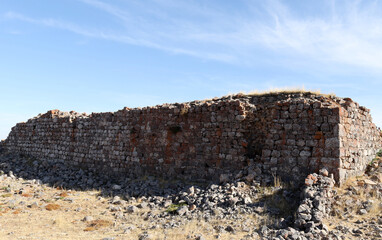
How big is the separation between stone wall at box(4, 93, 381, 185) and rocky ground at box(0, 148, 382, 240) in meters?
0.54

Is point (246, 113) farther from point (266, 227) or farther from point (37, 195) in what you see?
point (37, 195)

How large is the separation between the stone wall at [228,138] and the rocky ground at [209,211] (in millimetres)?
540

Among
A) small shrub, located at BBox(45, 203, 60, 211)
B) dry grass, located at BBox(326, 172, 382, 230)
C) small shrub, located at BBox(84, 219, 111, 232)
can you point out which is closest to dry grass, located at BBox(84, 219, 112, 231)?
small shrub, located at BBox(84, 219, 111, 232)

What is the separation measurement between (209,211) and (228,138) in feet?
9.54

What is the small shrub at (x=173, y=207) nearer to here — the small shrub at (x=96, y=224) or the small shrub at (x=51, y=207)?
the small shrub at (x=96, y=224)

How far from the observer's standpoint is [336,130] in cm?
813

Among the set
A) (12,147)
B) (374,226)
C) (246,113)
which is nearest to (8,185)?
(12,147)

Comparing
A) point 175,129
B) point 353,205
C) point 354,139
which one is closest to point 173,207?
point 175,129

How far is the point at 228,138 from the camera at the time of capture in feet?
32.8

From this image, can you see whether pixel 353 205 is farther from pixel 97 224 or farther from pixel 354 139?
pixel 97 224

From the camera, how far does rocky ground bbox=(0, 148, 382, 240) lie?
653 centimetres

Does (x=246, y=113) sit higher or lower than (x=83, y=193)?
higher

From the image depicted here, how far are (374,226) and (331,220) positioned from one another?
82cm

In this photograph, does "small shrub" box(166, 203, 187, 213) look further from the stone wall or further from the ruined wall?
the ruined wall
